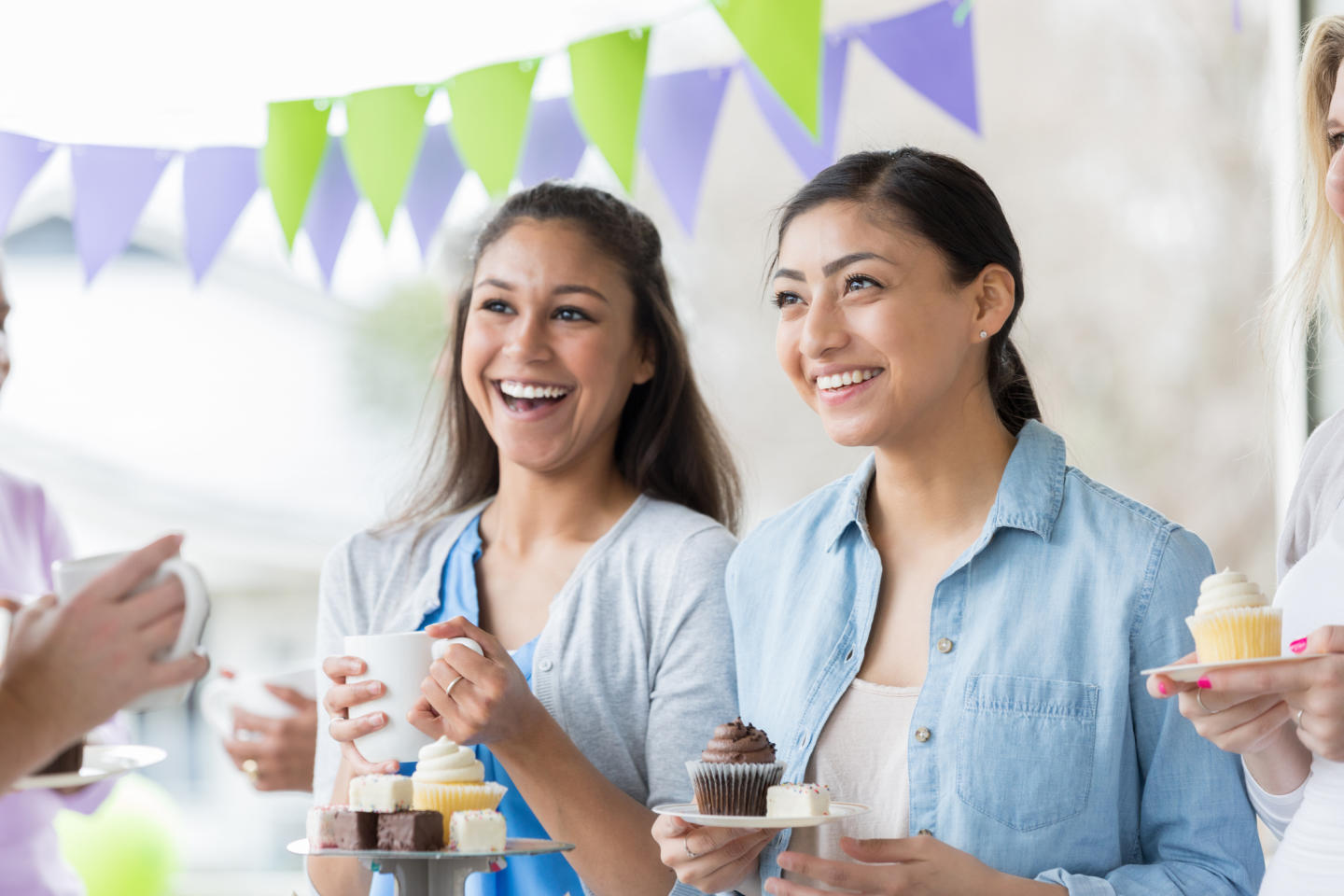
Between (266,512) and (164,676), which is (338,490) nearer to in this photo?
(266,512)

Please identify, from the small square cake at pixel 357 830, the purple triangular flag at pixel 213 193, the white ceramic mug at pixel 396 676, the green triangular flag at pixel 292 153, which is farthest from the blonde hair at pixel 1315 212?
the purple triangular flag at pixel 213 193

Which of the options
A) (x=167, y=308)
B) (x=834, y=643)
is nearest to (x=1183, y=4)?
(x=834, y=643)

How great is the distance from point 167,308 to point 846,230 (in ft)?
20.6

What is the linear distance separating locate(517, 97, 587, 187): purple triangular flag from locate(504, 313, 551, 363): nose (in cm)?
89

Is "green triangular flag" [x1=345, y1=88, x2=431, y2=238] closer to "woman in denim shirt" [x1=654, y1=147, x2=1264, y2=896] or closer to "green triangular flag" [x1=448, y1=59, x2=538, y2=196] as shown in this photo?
"green triangular flag" [x1=448, y1=59, x2=538, y2=196]

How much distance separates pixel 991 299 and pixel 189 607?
3.33ft

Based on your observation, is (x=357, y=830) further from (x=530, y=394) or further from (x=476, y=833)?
(x=530, y=394)

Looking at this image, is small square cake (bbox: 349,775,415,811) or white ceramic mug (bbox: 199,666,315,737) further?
white ceramic mug (bbox: 199,666,315,737)

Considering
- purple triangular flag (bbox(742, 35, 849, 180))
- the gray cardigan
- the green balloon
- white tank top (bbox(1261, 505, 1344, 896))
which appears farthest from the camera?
the green balloon

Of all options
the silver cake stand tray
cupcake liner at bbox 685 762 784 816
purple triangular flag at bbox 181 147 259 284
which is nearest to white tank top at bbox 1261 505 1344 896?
cupcake liner at bbox 685 762 784 816

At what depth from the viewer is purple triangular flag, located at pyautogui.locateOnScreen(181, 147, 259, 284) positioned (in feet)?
8.99

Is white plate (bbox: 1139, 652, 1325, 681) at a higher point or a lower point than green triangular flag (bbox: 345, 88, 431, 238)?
lower

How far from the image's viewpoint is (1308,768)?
1.28 meters

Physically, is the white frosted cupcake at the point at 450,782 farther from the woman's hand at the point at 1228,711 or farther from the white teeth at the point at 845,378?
the woman's hand at the point at 1228,711
